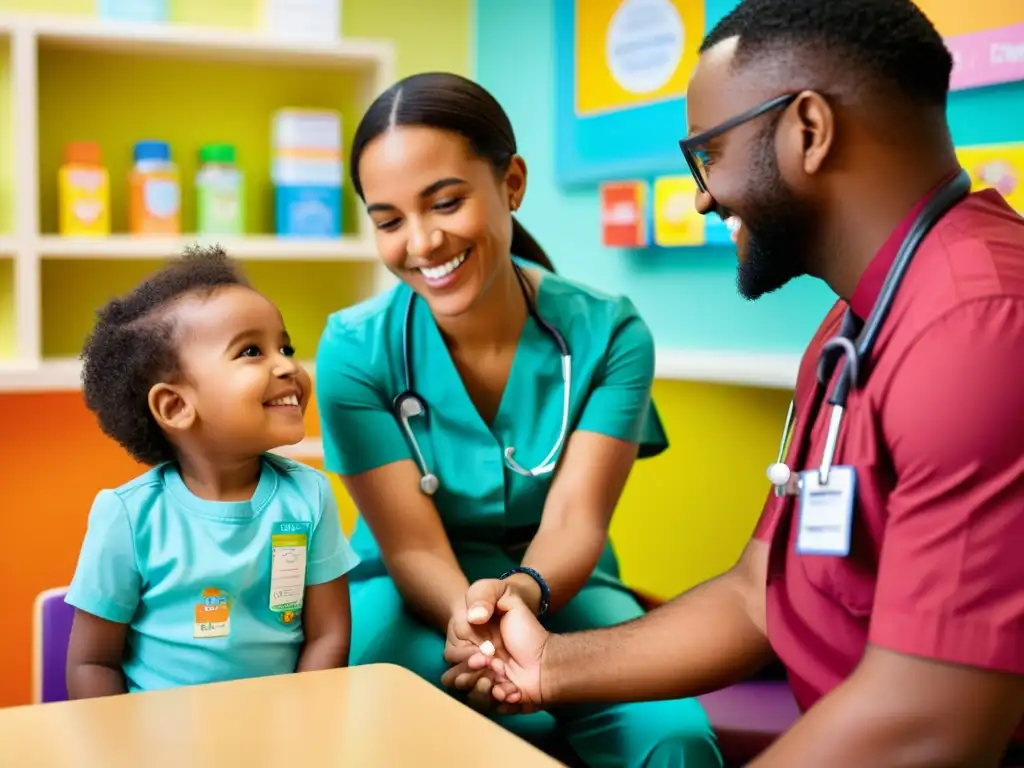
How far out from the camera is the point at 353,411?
5.95ft

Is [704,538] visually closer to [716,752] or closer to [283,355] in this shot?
[716,752]

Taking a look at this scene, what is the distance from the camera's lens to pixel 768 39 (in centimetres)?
121

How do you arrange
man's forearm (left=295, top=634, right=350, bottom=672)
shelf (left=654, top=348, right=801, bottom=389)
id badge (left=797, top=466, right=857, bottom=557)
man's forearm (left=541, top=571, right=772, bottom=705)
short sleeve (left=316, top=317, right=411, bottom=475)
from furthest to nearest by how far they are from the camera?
shelf (left=654, top=348, right=801, bottom=389)
short sleeve (left=316, top=317, right=411, bottom=475)
man's forearm (left=295, top=634, right=350, bottom=672)
man's forearm (left=541, top=571, right=772, bottom=705)
id badge (left=797, top=466, right=857, bottom=557)

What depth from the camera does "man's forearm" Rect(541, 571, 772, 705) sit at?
1427mm

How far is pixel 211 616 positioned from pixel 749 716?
0.82 metres

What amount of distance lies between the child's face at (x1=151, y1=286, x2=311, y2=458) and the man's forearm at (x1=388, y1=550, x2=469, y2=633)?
0.31 metres

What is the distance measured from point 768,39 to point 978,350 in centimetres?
40

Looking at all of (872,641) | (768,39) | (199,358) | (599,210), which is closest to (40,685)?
(199,358)

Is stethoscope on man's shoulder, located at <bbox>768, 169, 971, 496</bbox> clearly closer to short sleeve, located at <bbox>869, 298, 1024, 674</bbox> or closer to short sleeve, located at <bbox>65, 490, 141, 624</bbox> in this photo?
short sleeve, located at <bbox>869, 298, 1024, 674</bbox>

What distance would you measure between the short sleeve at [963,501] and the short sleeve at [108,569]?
35.1 inches

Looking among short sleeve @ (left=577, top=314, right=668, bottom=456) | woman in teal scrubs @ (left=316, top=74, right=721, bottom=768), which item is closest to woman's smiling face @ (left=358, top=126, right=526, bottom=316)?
woman in teal scrubs @ (left=316, top=74, right=721, bottom=768)

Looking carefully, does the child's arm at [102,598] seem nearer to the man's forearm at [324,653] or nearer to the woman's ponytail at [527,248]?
the man's forearm at [324,653]

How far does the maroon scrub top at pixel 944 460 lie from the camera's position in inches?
38.7

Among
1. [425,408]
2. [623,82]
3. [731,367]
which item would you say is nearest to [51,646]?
[425,408]
